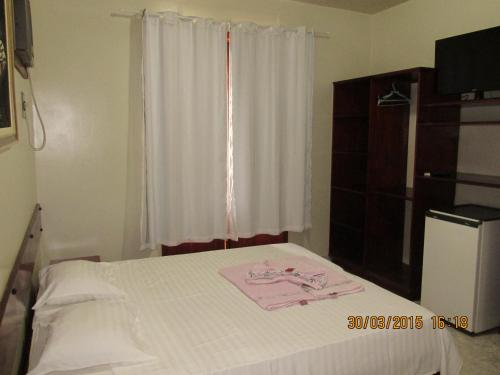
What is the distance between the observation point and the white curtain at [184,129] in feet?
10.5

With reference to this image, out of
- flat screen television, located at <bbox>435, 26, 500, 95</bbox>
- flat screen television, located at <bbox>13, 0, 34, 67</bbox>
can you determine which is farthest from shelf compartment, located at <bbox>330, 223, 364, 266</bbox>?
flat screen television, located at <bbox>13, 0, 34, 67</bbox>

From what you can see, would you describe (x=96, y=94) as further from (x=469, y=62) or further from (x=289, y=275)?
(x=469, y=62)

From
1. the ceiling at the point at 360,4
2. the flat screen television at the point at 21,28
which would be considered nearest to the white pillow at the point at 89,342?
the flat screen television at the point at 21,28

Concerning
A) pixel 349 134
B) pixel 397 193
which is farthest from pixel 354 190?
pixel 349 134

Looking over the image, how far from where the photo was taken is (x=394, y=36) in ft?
13.0

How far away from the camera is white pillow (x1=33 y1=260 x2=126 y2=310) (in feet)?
5.98

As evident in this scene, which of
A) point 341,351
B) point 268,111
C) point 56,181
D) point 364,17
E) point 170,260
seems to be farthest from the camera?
point 364,17

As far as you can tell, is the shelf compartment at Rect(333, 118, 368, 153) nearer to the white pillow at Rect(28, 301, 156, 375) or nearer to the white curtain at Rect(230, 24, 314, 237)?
the white curtain at Rect(230, 24, 314, 237)

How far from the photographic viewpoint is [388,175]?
374 centimetres

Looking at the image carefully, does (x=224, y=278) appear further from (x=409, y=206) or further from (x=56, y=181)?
(x=409, y=206)

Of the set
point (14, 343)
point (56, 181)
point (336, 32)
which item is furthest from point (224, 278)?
point (336, 32)

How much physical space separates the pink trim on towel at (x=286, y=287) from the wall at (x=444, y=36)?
67.0 inches

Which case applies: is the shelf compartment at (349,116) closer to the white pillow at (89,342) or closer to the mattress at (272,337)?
the mattress at (272,337)

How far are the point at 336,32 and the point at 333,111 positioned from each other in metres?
0.81
